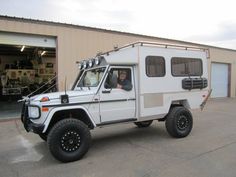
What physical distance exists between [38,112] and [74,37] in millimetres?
7288

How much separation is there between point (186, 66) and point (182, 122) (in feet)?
5.37

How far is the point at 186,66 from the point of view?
748 centimetres

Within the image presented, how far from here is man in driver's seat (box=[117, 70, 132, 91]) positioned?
632 cm

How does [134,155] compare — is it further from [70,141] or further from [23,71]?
[23,71]

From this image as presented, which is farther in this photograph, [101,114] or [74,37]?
[74,37]

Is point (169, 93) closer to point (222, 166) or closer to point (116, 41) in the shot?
point (222, 166)

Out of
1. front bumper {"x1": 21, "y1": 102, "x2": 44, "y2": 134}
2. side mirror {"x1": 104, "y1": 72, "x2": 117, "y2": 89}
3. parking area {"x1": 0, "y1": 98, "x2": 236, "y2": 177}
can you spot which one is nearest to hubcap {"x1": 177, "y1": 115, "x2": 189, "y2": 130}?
parking area {"x1": 0, "y1": 98, "x2": 236, "y2": 177}

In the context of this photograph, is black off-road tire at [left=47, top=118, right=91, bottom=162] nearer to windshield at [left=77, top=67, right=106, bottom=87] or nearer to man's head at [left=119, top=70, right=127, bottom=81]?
windshield at [left=77, top=67, right=106, bottom=87]

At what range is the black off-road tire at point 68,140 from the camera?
17.0 ft

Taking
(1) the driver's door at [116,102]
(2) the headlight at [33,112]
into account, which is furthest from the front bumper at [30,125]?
(1) the driver's door at [116,102]

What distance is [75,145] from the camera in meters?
5.46

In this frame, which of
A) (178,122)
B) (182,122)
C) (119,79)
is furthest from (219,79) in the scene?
(119,79)

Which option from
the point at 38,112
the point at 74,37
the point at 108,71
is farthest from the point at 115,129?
the point at 74,37

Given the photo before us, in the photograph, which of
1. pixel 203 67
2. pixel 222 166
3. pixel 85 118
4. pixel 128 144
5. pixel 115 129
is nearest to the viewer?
pixel 222 166
